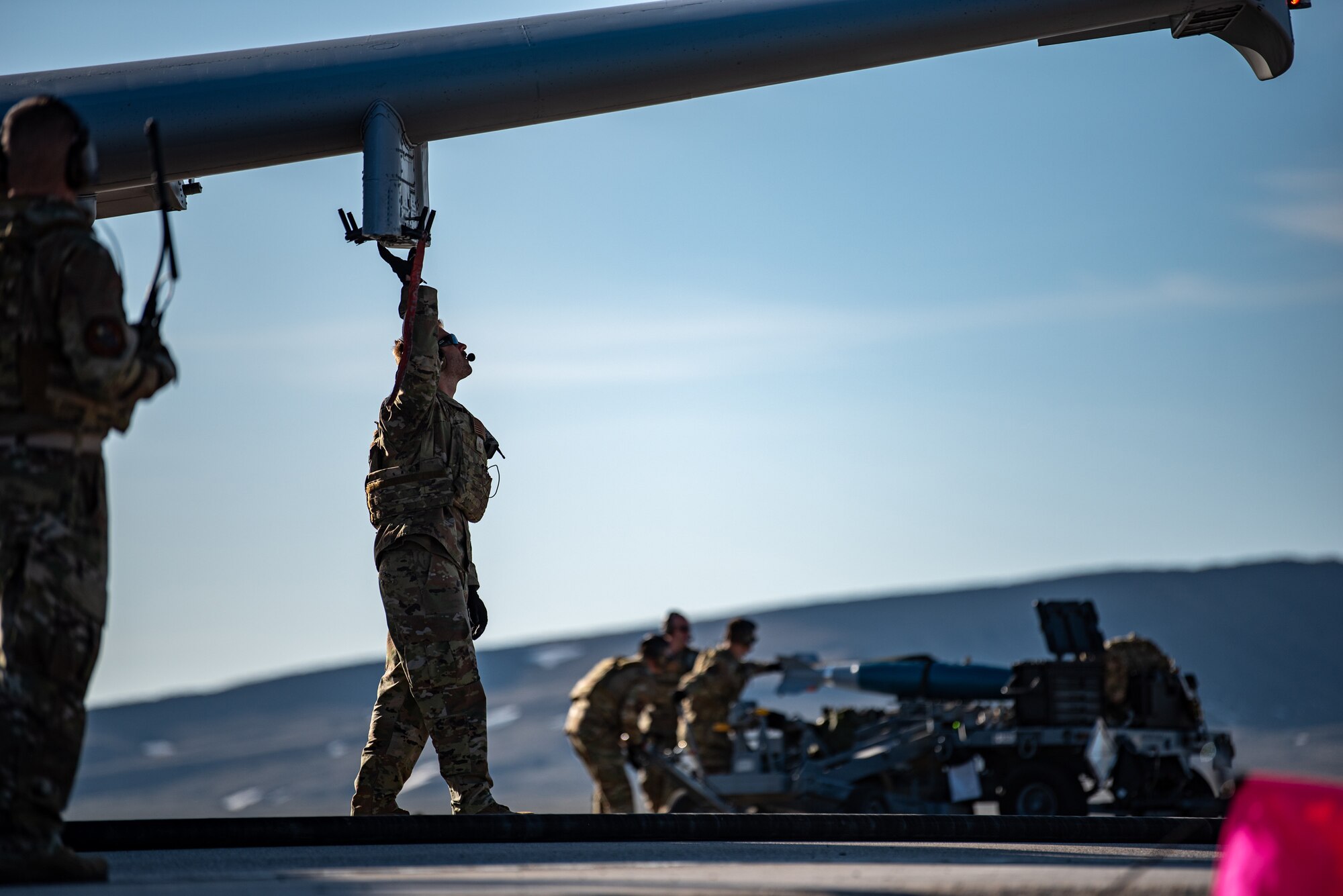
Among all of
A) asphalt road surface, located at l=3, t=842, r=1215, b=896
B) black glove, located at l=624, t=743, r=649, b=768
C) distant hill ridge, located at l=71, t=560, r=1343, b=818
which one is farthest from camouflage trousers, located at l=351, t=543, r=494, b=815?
distant hill ridge, located at l=71, t=560, r=1343, b=818

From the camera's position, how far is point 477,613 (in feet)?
21.6

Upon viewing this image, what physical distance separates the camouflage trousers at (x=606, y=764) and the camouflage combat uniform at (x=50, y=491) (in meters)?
10.1

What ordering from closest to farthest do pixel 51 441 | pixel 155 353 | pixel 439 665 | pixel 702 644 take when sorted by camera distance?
pixel 51 441, pixel 155 353, pixel 439 665, pixel 702 644

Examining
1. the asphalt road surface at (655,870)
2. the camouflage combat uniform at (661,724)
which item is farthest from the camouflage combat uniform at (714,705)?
the asphalt road surface at (655,870)

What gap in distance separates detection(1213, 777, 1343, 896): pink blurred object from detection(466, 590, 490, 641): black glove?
4149 mm

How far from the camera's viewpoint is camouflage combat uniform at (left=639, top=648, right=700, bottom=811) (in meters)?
14.2

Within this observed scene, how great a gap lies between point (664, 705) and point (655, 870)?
10712mm

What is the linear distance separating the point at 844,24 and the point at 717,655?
7669 millimetres

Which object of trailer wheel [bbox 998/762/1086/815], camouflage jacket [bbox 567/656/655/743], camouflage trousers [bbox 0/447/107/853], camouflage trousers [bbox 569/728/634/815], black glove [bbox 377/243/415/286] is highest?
black glove [bbox 377/243/415/286]

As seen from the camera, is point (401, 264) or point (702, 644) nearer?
point (401, 264)

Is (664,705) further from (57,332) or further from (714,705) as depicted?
(57,332)

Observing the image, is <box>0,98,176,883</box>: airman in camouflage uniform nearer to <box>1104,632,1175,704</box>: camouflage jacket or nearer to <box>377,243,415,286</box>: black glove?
<box>377,243,415,286</box>: black glove

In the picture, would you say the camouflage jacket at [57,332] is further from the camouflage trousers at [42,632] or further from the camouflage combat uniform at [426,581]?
the camouflage combat uniform at [426,581]

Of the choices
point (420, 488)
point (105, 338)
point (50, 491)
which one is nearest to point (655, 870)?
point (50, 491)
